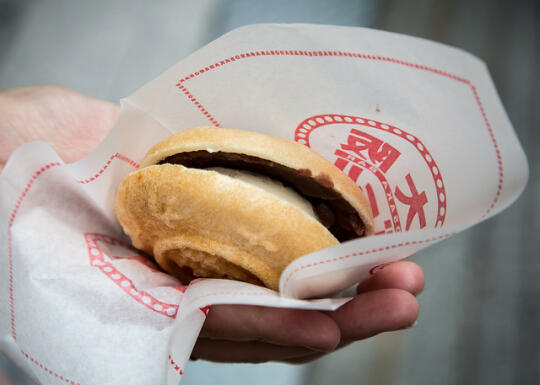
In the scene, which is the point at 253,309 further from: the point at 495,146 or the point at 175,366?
the point at 495,146

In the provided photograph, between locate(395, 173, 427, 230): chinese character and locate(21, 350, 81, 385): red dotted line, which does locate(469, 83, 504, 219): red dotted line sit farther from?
locate(21, 350, 81, 385): red dotted line

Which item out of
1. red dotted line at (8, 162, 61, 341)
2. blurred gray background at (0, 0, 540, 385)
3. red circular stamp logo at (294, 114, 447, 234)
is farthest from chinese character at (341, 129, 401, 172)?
blurred gray background at (0, 0, 540, 385)

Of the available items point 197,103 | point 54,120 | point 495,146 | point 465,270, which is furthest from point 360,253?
point 54,120

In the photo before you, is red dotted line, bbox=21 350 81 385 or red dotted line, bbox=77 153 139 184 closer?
red dotted line, bbox=21 350 81 385

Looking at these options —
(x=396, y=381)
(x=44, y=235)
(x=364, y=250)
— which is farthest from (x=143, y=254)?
(x=396, y=381)

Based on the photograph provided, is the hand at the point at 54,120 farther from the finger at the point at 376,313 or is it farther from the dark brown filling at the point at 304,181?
the finger at the point at 376,313

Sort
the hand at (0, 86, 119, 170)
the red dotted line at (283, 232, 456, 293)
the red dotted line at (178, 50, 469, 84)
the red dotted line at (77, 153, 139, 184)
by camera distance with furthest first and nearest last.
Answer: the hand at (0, 86, 119, 170) < the red dotted line at (77, 153, 139, 184) < the red dotted line at (178, 50, 469, 84) < the red dotted line at (283, 232, 456, 293)

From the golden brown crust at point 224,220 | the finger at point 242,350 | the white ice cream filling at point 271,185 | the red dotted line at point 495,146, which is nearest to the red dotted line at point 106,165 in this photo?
the golden brown crust at point 224,220
